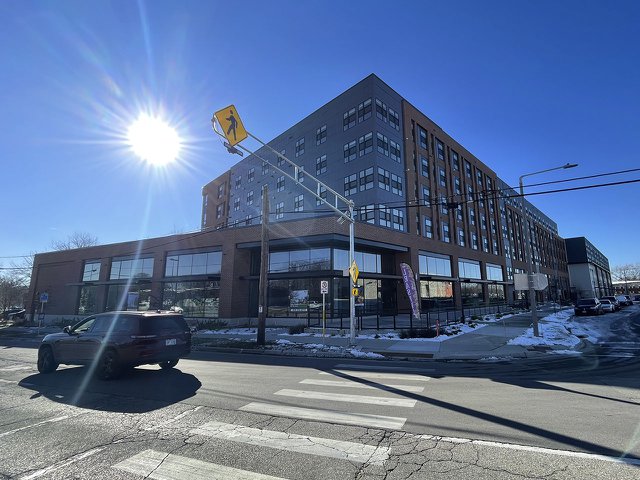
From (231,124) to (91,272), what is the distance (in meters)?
37.5

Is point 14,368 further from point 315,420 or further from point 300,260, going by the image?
point 300,260

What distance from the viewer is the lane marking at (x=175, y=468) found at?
3.58 meters

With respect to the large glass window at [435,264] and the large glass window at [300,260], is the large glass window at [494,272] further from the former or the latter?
the large glass window at [300,260]

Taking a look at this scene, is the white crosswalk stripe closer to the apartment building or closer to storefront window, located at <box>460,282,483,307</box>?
the apartment building

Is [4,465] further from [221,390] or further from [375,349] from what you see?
[375,349]

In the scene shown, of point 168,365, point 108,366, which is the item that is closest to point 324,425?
point 108,366

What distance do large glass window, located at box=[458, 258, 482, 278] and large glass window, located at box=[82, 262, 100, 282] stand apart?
41038mm

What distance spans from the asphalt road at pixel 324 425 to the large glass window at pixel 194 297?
2002 cm

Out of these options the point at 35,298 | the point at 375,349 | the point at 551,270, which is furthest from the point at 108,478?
the point at 551,270

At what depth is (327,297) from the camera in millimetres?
25203

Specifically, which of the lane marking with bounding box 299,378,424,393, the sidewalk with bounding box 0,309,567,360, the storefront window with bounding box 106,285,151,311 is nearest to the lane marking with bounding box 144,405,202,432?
the lane marking with bounding box 299,378,424,393

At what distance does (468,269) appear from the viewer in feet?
147

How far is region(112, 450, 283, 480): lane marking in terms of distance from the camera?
3580 millimetres

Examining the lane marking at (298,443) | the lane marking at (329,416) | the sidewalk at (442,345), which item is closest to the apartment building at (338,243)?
the sidewalk at (442,345)
